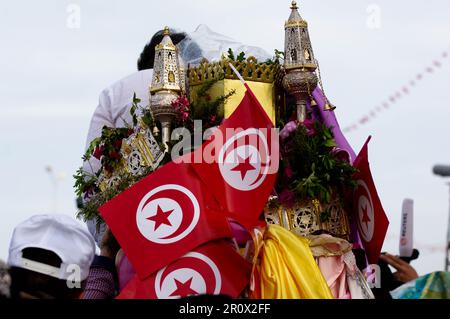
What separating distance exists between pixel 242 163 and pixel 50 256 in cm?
107

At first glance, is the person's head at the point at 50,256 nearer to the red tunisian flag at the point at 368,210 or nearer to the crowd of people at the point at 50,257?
the crowd of people at the point at 50,257

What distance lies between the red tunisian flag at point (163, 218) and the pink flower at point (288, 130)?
54 cm

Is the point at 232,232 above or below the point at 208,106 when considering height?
below

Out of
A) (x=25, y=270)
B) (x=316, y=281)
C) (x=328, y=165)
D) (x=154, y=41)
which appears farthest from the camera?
(x=154, y=41)

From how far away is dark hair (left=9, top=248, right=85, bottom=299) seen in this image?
4.71 meters

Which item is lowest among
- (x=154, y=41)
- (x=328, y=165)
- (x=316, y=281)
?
(x=316, y=281)

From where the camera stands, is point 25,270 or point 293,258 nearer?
Result: point 25,270

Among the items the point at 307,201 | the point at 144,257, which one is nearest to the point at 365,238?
the point at 307,201

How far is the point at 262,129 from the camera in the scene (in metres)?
5.52

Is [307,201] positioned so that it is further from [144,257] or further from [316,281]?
[144,257]

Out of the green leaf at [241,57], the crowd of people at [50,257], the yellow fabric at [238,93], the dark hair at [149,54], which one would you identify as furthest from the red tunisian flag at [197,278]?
the dark hair at [149,54]

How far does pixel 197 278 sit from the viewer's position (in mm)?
5301

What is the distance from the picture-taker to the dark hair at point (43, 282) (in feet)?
15.4

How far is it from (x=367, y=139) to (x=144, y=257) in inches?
48.7
